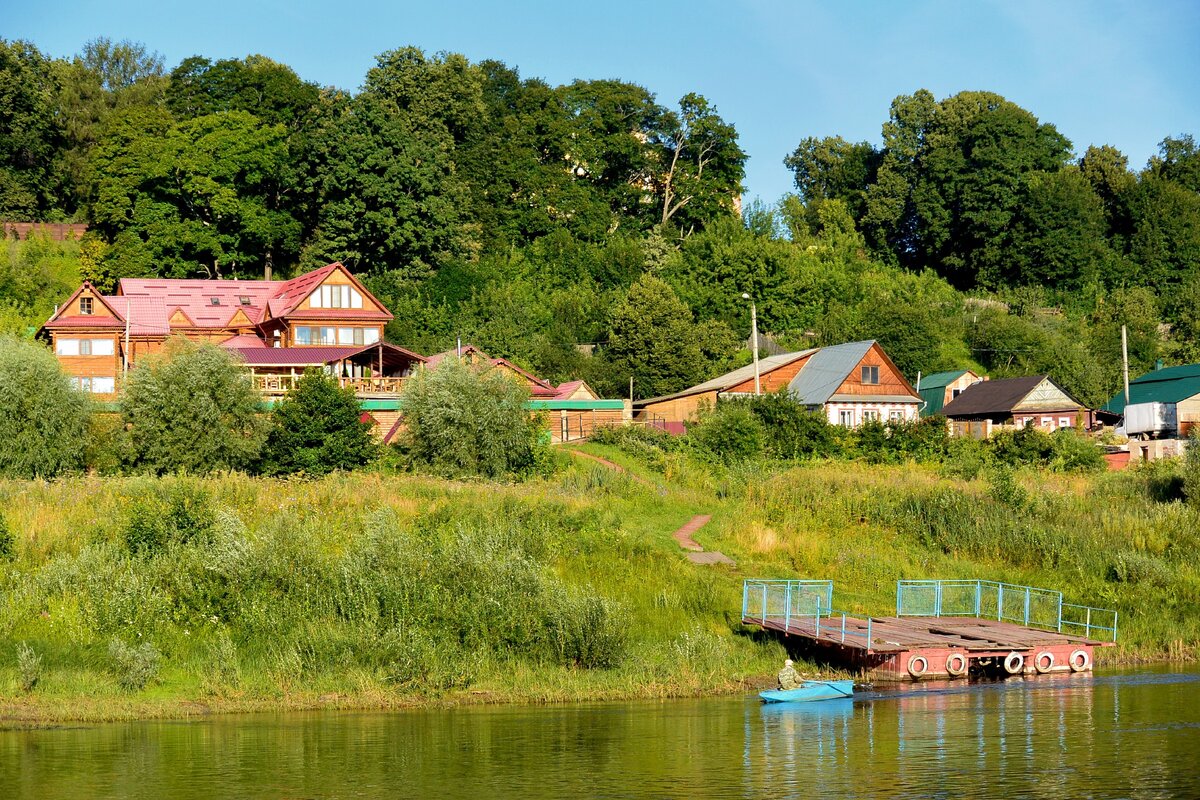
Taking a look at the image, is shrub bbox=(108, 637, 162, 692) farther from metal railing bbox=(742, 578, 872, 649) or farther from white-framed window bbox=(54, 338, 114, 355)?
white-framed window bbox=(54, 338, 114, 355)

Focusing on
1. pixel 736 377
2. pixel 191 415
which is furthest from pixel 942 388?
pixel 191 415

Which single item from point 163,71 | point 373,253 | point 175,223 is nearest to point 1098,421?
point 373,253

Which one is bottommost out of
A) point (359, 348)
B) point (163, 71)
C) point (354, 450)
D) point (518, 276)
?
point (354, 450)

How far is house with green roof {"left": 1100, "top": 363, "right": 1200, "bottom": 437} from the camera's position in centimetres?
6912

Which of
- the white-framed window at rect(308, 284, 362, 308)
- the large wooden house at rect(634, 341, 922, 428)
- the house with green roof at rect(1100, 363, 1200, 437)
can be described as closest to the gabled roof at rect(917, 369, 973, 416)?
the large wooden house at rect(634, 341, 922, 428)

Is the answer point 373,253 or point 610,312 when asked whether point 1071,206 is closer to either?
point 610,312

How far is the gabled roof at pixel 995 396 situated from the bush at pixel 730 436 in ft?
63.4

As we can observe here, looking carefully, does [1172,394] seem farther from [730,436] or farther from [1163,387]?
[730,436]

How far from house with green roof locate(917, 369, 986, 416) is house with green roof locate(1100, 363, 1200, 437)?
8000mm

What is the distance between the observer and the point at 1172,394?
71750 millimetres

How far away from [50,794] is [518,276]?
69198 mm

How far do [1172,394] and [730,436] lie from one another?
28025 mm

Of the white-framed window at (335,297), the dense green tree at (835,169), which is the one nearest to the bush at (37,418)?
the white-framed window at (335,297)

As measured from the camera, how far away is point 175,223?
83.2 meters
